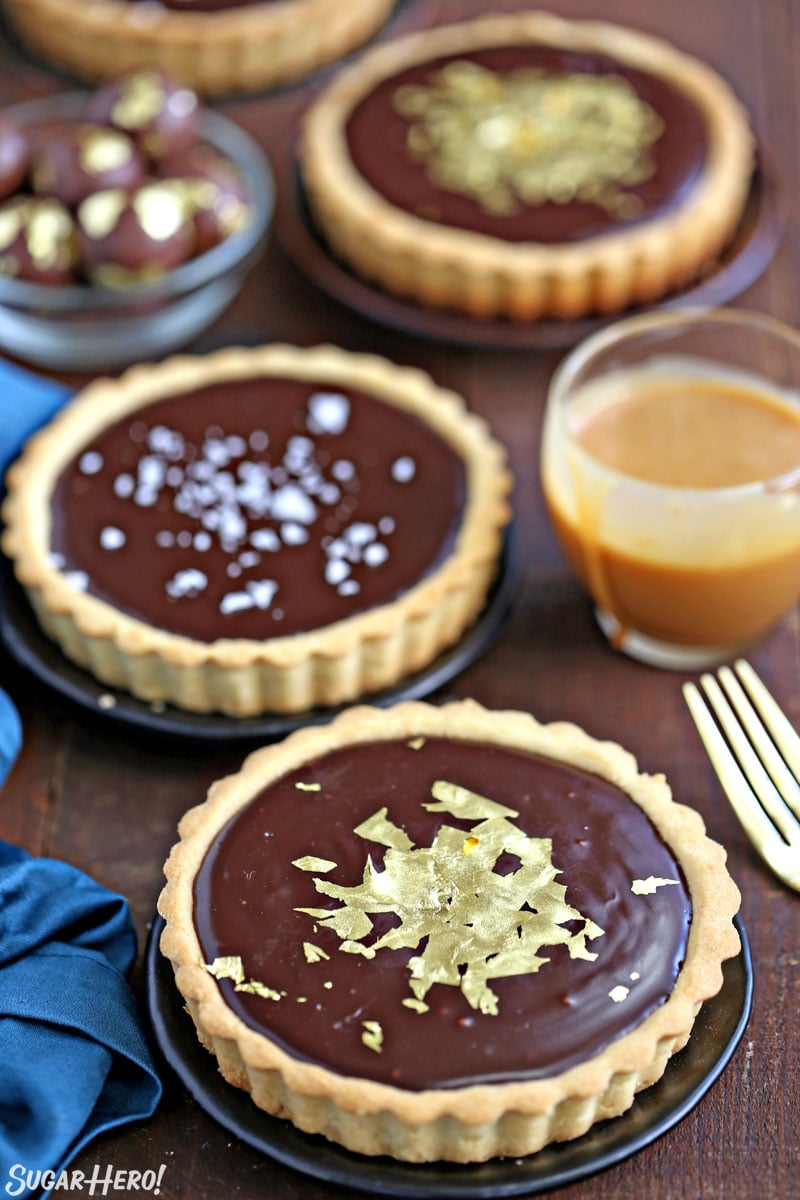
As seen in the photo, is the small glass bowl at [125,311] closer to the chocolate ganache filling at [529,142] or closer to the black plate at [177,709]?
the chocolate ganache filling at [529,142]

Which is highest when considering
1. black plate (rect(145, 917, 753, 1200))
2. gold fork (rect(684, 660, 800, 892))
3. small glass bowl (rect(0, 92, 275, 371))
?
small glass bowl (rect(0, 92, 275, 371))

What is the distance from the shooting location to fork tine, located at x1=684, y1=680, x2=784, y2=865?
196 centimetres

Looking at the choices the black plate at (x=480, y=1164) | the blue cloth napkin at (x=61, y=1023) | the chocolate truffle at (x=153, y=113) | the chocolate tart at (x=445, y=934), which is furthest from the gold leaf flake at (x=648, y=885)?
the chocolate truffle at (x=153, y=113)

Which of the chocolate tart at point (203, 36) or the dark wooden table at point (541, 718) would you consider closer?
the dark wooden table at point (541, 718)

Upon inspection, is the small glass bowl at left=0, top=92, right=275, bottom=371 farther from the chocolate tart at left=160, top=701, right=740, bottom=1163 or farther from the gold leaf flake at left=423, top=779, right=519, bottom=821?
the gold leaf flake at left=423, top=779, right=519, bottom=821

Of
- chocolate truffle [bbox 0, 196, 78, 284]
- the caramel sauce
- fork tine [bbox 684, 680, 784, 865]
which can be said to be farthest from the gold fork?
chocolate truffle [bbox 0, 196, 78, 284]

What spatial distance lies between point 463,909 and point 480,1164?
272 millimetres

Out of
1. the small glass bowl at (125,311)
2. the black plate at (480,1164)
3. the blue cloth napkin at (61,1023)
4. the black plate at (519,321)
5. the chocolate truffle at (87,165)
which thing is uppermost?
the chocolate truffle at (87,165)

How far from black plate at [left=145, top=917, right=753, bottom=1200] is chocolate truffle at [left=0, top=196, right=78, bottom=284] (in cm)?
133

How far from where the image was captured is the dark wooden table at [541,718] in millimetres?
1699

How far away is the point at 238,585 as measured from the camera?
2.19m

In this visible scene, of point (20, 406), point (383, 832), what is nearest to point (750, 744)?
point (383, 832)

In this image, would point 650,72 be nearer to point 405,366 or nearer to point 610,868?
point 405,366

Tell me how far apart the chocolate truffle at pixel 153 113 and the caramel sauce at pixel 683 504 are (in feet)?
3.17
